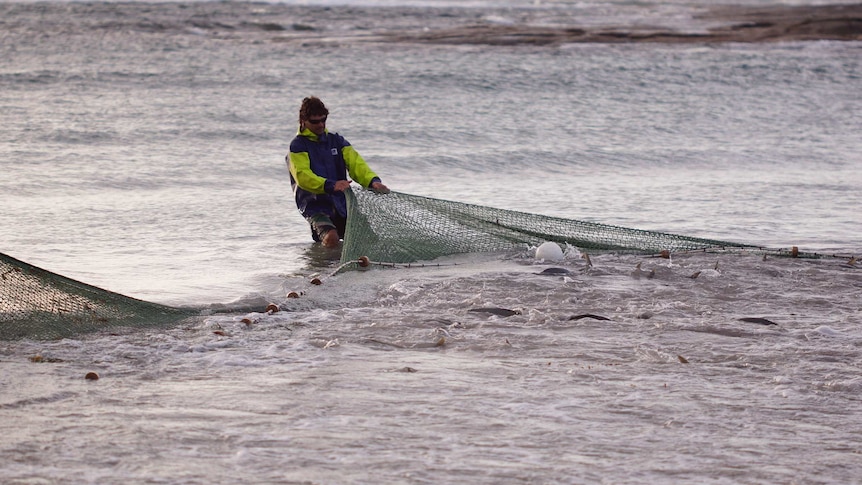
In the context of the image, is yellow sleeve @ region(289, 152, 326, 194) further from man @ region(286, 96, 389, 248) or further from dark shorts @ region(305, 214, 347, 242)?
dark shorts @ region(305, 214, 347, 242)

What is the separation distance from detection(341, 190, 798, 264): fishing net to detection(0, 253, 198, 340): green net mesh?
185 cm

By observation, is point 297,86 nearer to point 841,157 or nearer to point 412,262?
point 841,157

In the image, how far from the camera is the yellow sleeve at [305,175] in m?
7.38

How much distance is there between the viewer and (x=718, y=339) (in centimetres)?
535

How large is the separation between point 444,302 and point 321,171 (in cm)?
209

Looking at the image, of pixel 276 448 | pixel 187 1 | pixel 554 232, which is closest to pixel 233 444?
pixel 276 448

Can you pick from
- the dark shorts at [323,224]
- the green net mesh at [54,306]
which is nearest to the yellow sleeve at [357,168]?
the dark shorts at [323,224]

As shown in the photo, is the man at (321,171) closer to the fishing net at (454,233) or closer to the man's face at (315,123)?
the man's face at (315,123)

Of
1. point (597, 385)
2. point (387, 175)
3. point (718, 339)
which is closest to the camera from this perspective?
point (597, 385)

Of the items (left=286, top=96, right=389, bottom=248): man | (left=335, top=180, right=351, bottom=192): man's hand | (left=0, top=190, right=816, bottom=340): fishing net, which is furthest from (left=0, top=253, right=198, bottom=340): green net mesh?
(left=286, top=96, right=389, bottom=248): man

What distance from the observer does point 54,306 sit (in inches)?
208

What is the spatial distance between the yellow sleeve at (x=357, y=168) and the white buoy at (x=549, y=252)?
1386 mm

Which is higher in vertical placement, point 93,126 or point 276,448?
point 93,126

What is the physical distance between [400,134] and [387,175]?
97.6 inches
